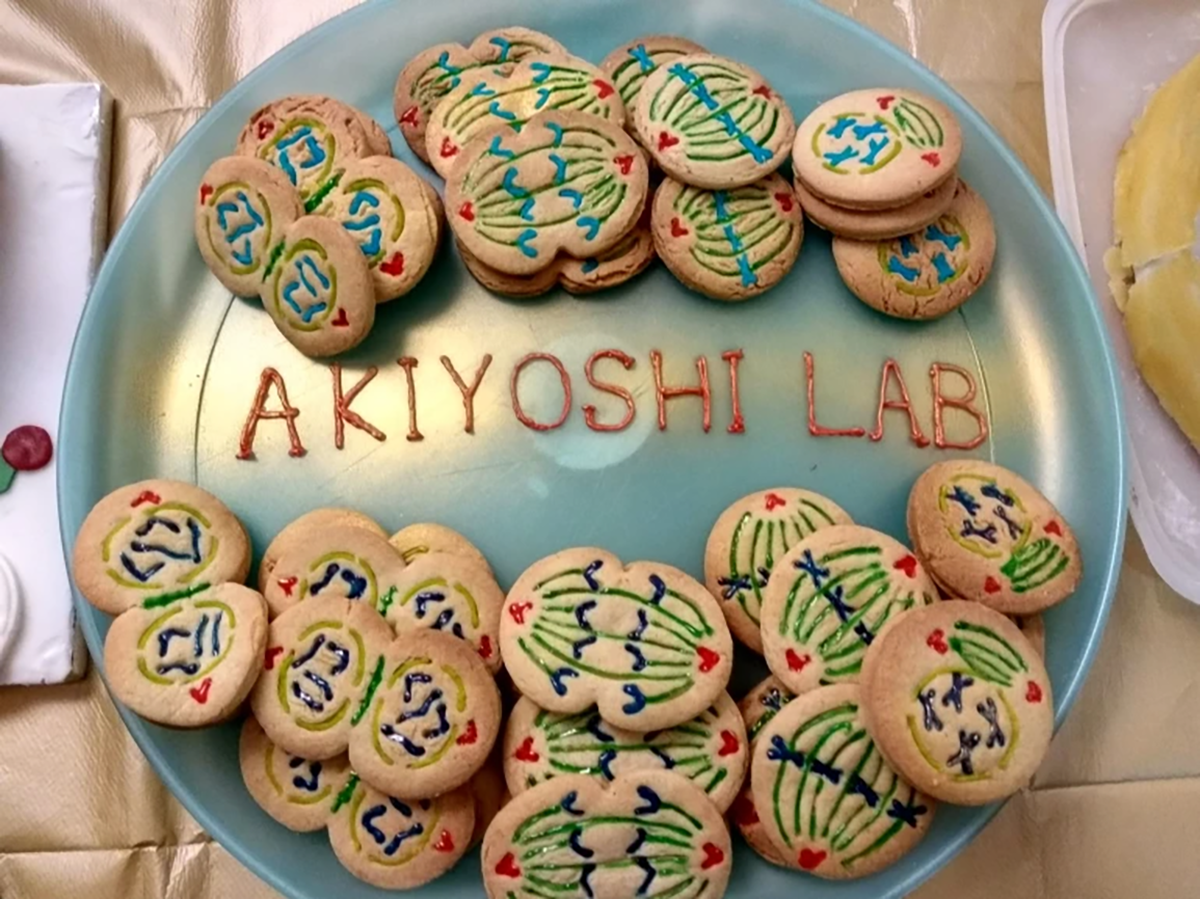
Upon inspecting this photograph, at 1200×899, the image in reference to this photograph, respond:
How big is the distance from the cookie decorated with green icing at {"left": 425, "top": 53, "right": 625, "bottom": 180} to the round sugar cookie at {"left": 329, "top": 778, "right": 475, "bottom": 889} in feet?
2.21

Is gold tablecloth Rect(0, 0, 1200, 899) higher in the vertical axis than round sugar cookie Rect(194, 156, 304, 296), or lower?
lower

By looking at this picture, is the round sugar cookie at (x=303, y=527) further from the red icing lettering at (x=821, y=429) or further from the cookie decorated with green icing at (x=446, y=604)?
the red icing lettering at (x=821, y=429)

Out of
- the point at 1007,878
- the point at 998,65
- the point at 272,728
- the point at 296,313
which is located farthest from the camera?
the point at 998,65

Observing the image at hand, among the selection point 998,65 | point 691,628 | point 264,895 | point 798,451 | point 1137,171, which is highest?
point 998,65

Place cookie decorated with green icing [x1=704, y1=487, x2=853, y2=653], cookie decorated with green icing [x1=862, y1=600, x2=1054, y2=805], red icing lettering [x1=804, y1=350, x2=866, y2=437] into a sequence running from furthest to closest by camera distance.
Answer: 1. red icing lettering [x1=804, y1=350, x2=866, y2=437]
2. cookie decorated with green icing [x1=704, y1=487, x2=853, y2=653]
3. cookie decorated with green icing [x1=862, y1=600, x2=1054, y2=805]

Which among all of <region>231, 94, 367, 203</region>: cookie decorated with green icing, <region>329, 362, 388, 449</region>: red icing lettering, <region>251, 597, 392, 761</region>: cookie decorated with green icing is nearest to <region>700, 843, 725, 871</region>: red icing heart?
<region>251, 597, 392, 761</region>: cookie decorated with green icing

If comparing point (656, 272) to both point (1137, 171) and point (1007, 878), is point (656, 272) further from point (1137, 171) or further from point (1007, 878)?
point (1007, 878)

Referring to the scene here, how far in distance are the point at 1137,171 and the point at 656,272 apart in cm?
65

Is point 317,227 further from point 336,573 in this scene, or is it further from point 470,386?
point 336,573

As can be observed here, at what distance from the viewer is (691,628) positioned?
0.96 metres

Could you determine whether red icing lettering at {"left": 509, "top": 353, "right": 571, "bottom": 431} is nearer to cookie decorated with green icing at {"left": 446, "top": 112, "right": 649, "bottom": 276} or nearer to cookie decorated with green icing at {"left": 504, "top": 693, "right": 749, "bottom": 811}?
cookie decorated with green icing at {"left": 446, "top": 112, "right": 649, "bottom": 276}

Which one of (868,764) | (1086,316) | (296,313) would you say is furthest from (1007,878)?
(296,313)

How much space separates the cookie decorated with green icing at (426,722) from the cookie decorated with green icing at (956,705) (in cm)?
37

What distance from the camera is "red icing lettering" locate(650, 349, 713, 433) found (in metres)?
1.13
